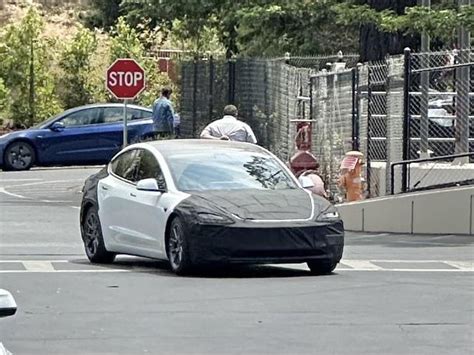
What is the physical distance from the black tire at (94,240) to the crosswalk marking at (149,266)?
0.12 meters

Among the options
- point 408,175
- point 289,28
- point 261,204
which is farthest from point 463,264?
point 289,28

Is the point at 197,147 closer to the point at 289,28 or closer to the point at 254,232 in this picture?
the point at 254,232

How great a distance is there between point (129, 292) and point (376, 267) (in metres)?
3.49

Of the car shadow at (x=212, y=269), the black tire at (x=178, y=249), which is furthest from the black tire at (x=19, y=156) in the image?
the black tire at (x=178, y=249)

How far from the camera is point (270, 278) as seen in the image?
13.9 metres

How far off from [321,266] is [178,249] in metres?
1.44

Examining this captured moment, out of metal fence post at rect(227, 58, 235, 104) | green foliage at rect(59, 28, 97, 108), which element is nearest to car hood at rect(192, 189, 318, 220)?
metal fence post at rect(227, 58, 235, 104)

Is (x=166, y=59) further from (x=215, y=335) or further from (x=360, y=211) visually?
(x=215, y=335)

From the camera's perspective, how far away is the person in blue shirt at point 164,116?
93.5 ft

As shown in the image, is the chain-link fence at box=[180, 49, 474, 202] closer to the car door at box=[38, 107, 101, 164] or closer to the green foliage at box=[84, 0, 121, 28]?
the car door at box=[38, 107, 101, 164]

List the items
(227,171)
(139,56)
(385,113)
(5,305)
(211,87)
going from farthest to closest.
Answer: (139,56)
(211,87)
(385,113)
(227,171)
(5,305)

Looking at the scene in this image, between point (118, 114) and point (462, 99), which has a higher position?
point (462, 99)

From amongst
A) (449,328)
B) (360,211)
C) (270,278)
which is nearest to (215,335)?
(449,328)

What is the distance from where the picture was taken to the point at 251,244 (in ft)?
44.7
